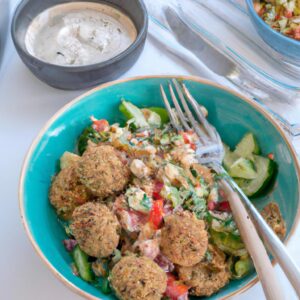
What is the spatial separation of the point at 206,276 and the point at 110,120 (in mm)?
468

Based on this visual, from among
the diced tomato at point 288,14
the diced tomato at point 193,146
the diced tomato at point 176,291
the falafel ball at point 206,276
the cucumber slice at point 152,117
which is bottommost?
the diced tomato at point 176,291

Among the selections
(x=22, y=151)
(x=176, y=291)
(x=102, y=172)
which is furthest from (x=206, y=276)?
(x=22, y=151)

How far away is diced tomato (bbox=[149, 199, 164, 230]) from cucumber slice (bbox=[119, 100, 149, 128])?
24 cm

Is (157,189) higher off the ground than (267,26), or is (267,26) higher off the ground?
(267,26)

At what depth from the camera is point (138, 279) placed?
747 millimetres

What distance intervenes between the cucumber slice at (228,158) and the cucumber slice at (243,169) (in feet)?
0.09

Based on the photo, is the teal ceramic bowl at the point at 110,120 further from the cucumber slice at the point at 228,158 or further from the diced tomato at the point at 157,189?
the diced tomato at the point at 157,189

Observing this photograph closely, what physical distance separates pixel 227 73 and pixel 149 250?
0.69 m

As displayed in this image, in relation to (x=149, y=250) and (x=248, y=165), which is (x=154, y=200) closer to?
(x=149, y=250)

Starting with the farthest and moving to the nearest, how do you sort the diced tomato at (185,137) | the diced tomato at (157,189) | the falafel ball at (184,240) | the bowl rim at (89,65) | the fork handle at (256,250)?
1. the bowl rim at (89,65)
2. the diced tomato at (185,137)
3. the diced tomato at (157,189)
4. the falafel ball at (184,240)
5. the fork handle at (256,250)

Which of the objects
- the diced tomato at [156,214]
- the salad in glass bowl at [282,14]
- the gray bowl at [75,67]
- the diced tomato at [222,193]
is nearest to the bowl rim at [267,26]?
the salad in glass bowl at [282,14]

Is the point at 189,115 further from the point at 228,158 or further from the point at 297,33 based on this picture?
the point at 297,33

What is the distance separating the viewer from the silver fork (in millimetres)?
716

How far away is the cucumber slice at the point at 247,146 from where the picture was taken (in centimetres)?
102
